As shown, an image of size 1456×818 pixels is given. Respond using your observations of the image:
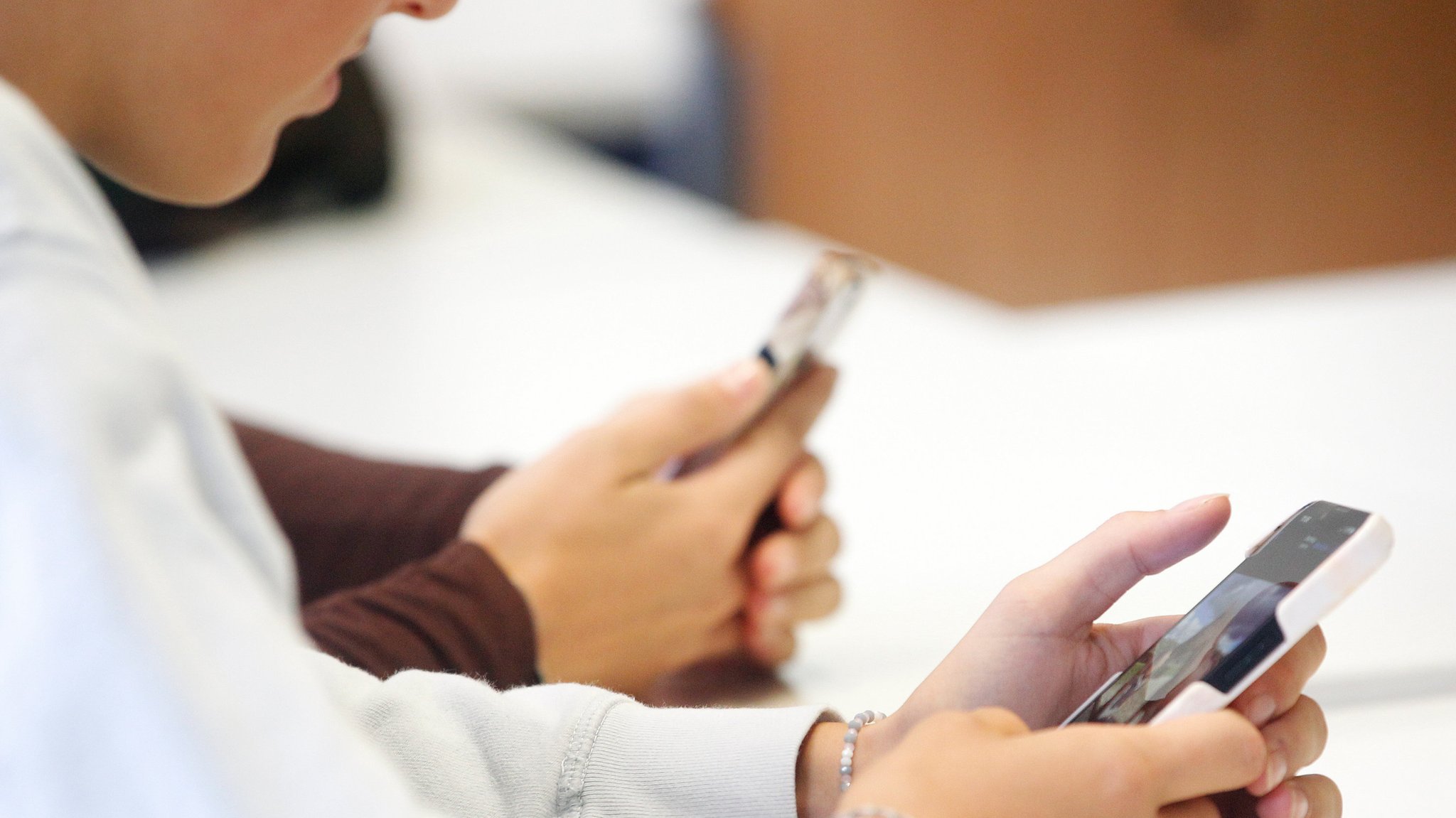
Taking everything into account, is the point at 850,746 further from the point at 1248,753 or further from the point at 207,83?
the point at 207,83

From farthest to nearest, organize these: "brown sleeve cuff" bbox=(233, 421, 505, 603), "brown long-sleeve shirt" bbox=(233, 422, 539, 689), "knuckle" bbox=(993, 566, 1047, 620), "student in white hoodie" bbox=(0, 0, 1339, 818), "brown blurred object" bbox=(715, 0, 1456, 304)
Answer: "brown blurred object" bbox=(715, 0, 1456, 304) → "brown sleeve cuff" bbox=(233, 421, 505, 603) → "brown long-sleeve shirt" bbox=(233, 422, 539, 689) → "knuckle" bbox=(993, 566, 1047, 620) → "student in white hoodie" bbox=(0, 0, 1339, 818)

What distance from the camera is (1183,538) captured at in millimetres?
263

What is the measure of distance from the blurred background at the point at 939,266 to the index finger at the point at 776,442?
49mm

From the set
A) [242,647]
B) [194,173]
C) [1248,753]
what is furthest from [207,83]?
[1248,753]

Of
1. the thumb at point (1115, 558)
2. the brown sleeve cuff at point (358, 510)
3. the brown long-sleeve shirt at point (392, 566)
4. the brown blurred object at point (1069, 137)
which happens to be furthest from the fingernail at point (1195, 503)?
the brown blurred object at point (1069, 137)

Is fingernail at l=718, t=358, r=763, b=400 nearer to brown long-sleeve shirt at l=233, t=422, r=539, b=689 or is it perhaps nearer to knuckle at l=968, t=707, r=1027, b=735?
brown long-sleeve shirt at l=233, t=422, r=539, b=689

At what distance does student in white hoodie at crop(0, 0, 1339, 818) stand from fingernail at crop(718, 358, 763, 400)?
18cm

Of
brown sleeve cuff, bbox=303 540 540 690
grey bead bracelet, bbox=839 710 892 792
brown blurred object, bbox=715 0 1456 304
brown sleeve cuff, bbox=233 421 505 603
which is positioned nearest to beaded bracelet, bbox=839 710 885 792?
grey bead bracelet, bbox=839 710 892 792

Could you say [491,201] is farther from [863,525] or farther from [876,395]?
[863,525]

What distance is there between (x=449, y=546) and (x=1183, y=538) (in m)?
0.25

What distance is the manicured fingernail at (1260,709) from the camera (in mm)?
248

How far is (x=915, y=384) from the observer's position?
0.67m

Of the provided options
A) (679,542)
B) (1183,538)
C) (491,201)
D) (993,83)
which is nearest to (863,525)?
(679,542)

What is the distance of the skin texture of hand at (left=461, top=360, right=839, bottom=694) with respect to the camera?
0.43m
